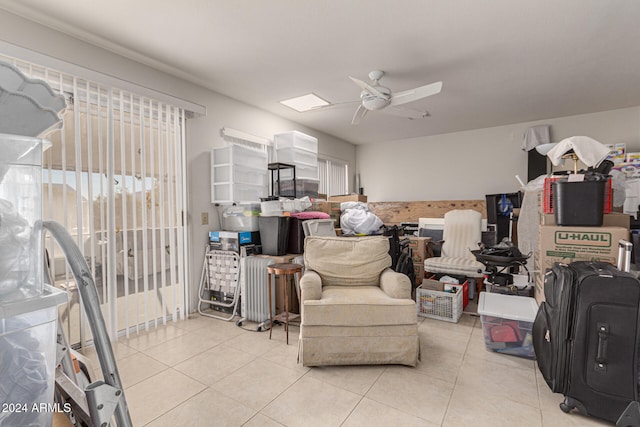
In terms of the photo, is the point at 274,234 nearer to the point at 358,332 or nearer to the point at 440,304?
the point at 358,332

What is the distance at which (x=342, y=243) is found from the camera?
2842mm

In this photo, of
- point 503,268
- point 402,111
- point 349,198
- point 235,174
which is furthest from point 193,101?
point 503,268

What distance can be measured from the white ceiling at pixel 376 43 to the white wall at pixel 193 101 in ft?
0.31

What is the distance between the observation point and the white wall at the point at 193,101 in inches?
89.7

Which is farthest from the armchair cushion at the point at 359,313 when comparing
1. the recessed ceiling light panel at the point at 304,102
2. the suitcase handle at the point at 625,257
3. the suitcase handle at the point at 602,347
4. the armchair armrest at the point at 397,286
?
the recessed ceiling light panel at the point at 304,102

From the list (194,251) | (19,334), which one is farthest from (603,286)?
(194,251)

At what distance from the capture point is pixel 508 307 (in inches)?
97.5

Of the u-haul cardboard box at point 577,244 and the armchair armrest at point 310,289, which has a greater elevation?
the u-haul cardboard box at point 577,244

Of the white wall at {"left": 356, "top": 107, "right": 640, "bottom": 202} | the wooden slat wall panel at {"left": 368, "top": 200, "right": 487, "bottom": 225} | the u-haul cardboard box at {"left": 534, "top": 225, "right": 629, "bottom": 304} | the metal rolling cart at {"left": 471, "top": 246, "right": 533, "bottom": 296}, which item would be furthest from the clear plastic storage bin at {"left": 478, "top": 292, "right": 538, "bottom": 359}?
the white wall at {"left": 356, "top": 107, "right": 640, "bottom": 202}

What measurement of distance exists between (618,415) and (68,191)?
391 cm

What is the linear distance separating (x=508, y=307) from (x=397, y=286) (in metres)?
0.96

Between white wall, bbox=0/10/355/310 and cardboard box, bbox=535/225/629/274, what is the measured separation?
3.32 metres

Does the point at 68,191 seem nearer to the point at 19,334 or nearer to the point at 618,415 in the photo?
the point at 19,334

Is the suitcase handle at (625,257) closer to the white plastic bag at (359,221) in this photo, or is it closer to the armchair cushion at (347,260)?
the armchair cushion at (347,260)
